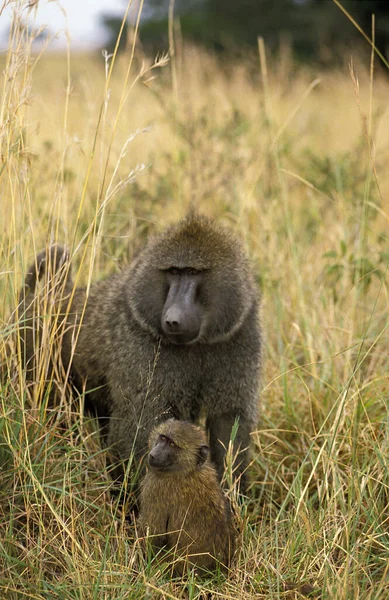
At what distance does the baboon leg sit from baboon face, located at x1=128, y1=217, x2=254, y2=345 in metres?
0.38

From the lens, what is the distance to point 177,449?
278cm

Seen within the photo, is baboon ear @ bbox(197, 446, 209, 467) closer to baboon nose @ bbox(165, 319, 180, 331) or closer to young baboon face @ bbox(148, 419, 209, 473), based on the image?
young baboon face @ bbox(148, 419, 209, 473)

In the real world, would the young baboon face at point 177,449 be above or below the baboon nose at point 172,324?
below

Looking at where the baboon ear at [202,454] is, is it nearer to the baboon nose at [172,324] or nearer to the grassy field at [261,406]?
the grassy field at [261,406]

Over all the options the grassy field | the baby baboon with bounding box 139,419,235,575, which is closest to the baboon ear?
the baby baboon with bounding box 139,419,235,575

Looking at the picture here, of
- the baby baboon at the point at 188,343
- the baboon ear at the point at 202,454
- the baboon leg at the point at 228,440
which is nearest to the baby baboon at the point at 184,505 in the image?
the baboon ear at the point at 202,454

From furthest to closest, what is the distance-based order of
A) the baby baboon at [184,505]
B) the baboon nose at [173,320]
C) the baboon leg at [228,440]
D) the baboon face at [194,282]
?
the baboon leg at [228,440]
the baboon face at [194,282]
the baboon nose at [173,320]
the baby baboon at [184,505]

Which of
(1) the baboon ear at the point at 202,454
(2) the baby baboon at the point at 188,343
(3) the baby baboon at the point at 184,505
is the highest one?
(2) the baby baboon at the point at 188,343

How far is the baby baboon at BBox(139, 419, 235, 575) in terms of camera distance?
2727mm

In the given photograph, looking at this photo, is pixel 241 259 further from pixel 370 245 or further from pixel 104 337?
pixel 370 245

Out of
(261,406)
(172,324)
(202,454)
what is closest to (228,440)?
(261,406)

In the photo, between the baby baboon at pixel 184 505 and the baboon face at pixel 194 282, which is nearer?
the baby baboon at pixel 184 505

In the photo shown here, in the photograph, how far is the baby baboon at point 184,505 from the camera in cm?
273

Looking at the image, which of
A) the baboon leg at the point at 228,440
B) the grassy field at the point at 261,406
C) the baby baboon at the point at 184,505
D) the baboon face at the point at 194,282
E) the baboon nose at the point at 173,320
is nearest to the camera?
the grassy field at the point at 261,406
